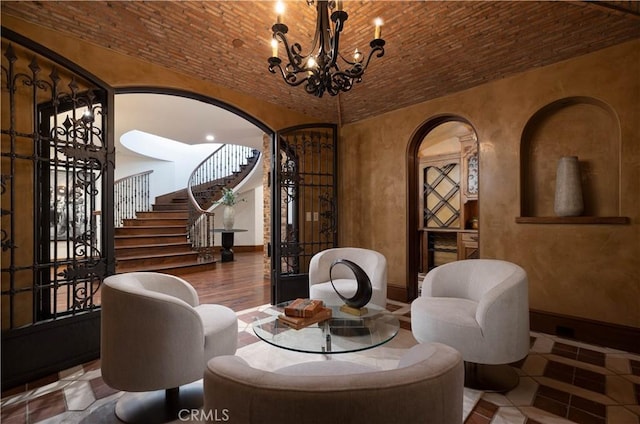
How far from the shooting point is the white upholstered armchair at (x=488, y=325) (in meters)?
2.13

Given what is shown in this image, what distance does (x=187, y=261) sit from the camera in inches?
280

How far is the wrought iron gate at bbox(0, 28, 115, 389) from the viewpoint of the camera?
2418 millimetres

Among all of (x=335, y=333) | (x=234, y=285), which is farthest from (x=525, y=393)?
(x=234, y=285)

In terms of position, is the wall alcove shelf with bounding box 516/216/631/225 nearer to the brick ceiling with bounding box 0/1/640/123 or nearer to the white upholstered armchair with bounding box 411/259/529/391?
the white upholstered armchair with bounding box 411/259/529/391

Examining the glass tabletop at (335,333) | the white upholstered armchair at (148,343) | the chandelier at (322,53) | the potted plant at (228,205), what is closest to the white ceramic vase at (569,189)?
the glass tabletop at (335,333)

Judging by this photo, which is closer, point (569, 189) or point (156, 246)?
point (569, 189)

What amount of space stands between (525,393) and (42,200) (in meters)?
4.14

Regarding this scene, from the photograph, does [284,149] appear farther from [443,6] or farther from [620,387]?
[620,387]

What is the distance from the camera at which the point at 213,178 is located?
11.1 metres

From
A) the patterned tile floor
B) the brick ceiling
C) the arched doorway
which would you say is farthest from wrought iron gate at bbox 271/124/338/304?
the patterned tile floor

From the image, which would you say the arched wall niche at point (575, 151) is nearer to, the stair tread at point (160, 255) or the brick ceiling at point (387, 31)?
the brick ceiling at point (387, 31)

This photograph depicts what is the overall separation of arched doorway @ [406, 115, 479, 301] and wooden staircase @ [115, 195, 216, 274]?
499 cm

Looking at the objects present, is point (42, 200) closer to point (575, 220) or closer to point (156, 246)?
point (156, 246)

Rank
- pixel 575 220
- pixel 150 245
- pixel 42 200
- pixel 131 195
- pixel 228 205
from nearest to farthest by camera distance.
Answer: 1. pixel 42 200
2. pixel 575 220
3. pixel 150 245
4. pixel 228 205
5. pixel 131 195
